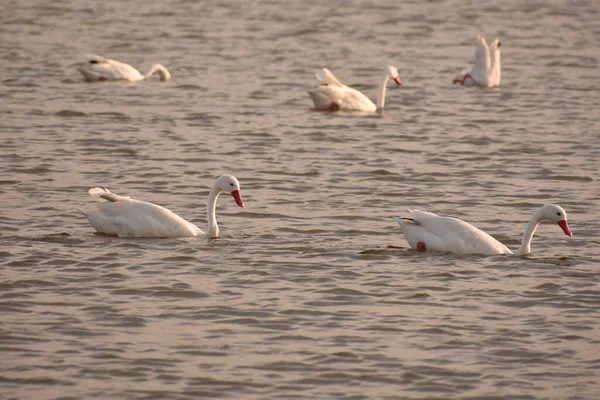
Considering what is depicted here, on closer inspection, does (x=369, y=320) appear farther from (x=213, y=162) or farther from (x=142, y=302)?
(x=213, y=162)

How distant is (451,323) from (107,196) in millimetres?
4325

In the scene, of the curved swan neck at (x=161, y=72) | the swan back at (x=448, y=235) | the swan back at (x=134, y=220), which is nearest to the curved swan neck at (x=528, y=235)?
the swan back at (x=448, y=235)

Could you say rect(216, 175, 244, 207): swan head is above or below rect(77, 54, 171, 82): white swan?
below

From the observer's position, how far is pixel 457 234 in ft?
40.9

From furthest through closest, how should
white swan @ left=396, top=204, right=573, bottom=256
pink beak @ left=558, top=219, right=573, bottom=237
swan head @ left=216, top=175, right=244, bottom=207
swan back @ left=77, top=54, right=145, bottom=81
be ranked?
swan back @ left=77, top=54, right=145, bottom=81, swan head @ left=216, top=175, right=244, bottom=207, pink beak @ left=558, top=219, right=573, bottom=237, white swan @ left=396, top=204, right=573, bottom=256

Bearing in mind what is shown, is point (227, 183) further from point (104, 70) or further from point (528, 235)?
point (104, 70)

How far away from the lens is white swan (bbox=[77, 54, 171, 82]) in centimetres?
2380

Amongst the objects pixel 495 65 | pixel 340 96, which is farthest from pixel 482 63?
pixel 340 96

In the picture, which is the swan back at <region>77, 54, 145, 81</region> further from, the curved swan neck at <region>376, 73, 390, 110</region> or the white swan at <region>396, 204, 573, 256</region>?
the white swan at <region>396, 204, 573, 256</region>

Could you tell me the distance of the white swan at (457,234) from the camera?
1247 cm

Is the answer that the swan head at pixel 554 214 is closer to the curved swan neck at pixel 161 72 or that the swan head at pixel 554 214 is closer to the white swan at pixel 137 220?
the white swan at pixel 137 220

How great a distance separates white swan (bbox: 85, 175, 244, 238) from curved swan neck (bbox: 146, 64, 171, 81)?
11.6 meters

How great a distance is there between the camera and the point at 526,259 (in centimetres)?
1254

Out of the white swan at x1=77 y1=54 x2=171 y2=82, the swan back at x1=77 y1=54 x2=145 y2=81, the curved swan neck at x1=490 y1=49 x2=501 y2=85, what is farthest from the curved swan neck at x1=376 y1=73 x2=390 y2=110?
the swan back at x1=77 y1=54 x2=145 y2=81
